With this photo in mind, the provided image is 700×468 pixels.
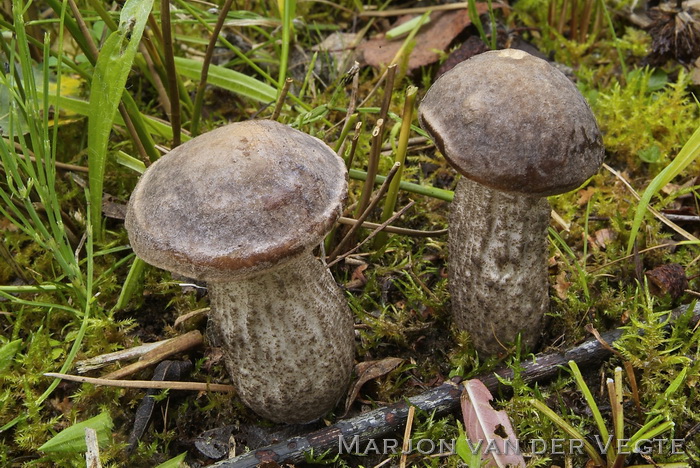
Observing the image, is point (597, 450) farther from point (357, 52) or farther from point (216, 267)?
point (357, 52)

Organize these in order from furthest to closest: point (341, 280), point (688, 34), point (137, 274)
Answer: point (688, 34) → point (341, 280) → point (137, 274)

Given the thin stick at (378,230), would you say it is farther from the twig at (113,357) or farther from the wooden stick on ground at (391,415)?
the twig at (113,357)

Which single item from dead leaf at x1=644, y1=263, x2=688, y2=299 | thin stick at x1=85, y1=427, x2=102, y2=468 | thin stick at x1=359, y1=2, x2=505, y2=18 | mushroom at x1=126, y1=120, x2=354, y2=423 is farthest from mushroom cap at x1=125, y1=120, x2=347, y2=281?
thin stick at x1=359, y1=2, x2=505, y2=18

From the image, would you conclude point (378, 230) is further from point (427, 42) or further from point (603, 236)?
point (427, 42)

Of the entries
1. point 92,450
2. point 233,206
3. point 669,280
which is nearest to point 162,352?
point 92,450

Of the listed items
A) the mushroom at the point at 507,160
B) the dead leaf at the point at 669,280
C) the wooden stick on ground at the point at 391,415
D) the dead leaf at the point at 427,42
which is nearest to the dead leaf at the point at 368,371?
the wooden stick on ground at the point at 391,415

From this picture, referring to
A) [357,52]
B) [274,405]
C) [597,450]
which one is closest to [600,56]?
[357,52]
